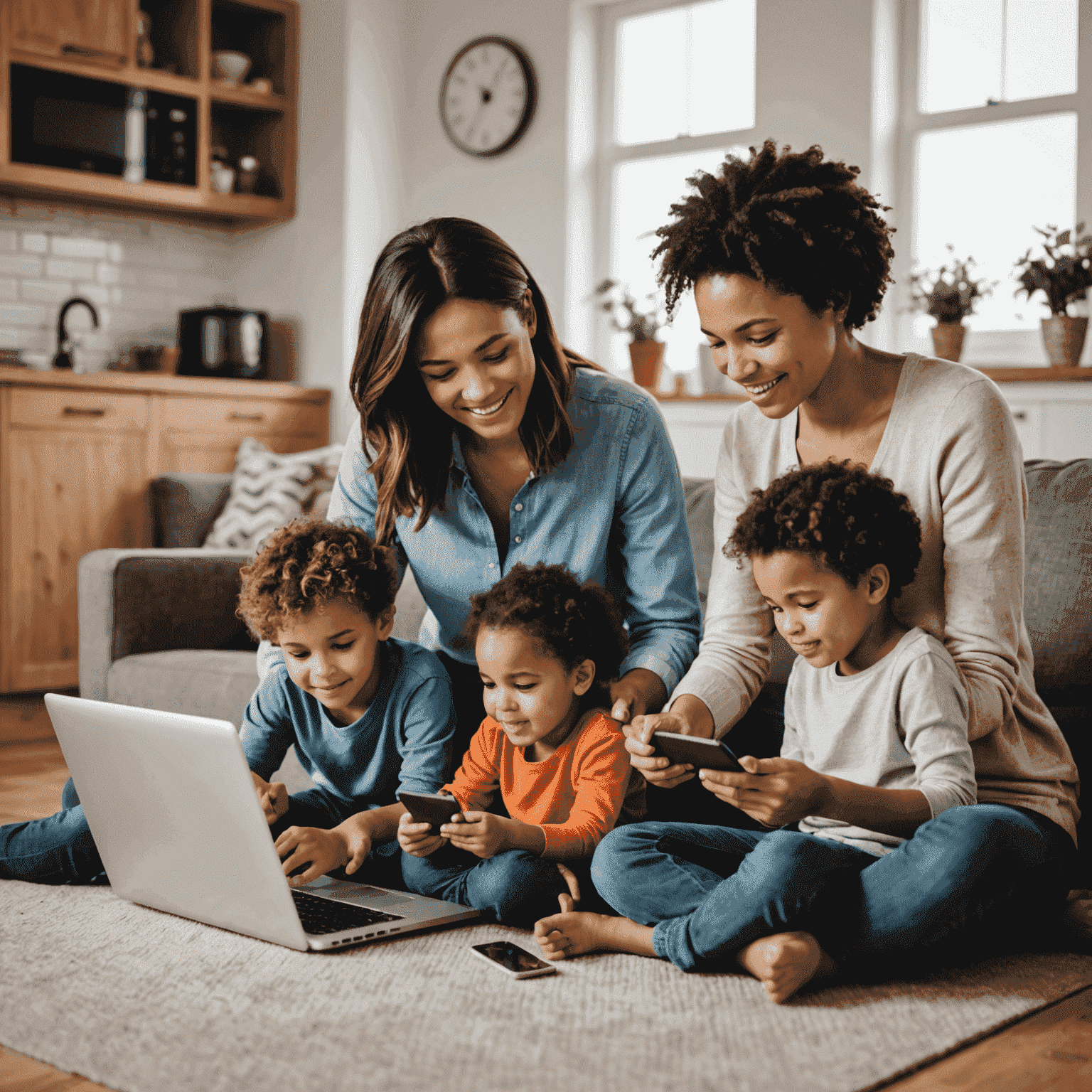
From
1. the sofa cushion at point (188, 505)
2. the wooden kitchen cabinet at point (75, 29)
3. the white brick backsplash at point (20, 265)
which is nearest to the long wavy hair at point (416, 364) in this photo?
the sofa cushion at point (188, 505)

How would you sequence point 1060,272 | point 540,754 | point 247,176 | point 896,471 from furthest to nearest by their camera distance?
point 247,176 → point 1060,272 → point 540,754 → point 896,471

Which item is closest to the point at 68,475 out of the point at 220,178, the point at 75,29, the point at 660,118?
the point at 220,178

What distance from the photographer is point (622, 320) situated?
4383 mm

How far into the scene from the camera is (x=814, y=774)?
1367mm

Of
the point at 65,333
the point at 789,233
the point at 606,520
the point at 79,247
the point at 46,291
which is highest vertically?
the point at 79,247

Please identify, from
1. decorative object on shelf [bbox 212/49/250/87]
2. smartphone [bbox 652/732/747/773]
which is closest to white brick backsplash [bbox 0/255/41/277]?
decorative object on shelf [bbox 212/49/250/87]

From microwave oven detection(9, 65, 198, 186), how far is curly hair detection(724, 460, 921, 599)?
11.2 ft

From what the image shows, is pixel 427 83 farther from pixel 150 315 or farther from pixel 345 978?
pixel 345 978

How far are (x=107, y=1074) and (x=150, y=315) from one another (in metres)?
3.93

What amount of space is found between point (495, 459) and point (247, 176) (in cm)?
323

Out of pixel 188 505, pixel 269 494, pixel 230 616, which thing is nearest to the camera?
pixel 230 616

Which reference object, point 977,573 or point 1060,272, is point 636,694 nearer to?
point 977,573

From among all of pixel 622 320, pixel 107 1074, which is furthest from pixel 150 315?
pixel 107 1074

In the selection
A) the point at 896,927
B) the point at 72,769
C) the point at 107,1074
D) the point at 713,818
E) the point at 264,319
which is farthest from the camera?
the point at 264,319
